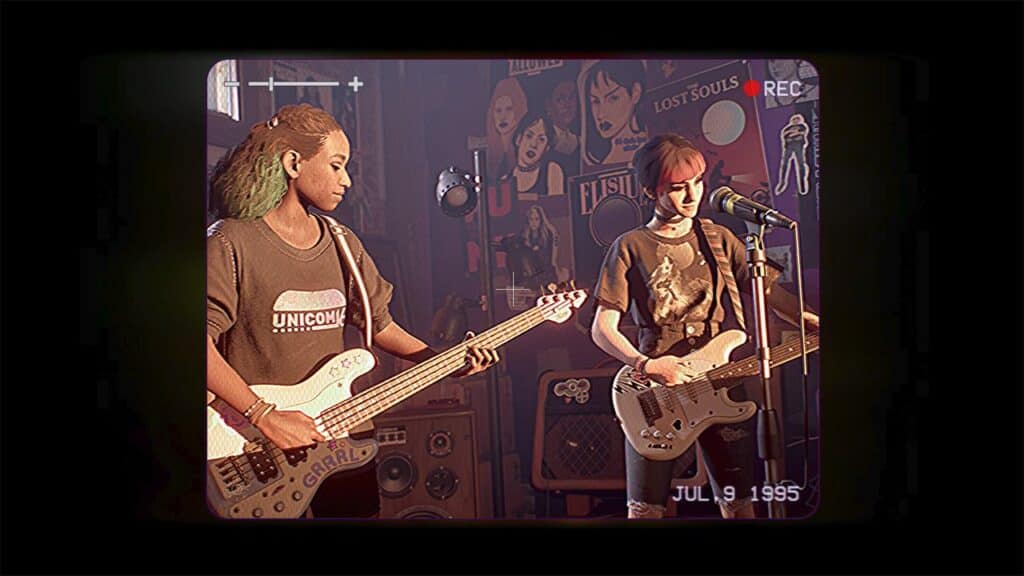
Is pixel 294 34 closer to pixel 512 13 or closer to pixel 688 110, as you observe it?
pixel 512 13

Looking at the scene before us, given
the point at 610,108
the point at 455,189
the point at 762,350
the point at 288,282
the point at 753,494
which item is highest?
the point at 610,108

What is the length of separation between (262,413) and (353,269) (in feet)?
0.79

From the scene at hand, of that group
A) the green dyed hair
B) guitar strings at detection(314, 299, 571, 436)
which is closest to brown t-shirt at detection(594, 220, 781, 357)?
guitar strings at detection(314, 299, 571, 436)

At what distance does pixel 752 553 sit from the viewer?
1558 millimetres

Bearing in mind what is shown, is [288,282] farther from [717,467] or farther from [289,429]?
[717,467]

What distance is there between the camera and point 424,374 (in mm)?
1527

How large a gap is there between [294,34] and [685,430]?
800 mm

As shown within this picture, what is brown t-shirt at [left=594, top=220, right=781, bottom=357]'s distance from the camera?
152 centimetres

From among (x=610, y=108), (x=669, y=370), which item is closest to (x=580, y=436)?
(x=669, y=370)

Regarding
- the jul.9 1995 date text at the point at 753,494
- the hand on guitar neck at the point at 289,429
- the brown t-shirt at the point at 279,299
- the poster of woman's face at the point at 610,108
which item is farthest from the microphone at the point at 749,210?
the hand on guitar neck at the point at 289,429

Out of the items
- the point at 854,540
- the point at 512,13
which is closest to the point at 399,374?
the point at 512,13

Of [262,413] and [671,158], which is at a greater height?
[671,158]

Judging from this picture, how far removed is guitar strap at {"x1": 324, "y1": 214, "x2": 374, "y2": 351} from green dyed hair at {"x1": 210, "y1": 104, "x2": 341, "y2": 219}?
0.09m

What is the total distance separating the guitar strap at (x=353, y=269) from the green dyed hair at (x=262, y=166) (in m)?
0.09
